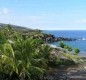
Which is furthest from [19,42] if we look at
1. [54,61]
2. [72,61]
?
[72,61]

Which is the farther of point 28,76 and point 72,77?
point 72,77

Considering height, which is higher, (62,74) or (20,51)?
(20,51)

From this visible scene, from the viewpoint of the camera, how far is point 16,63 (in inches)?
1245

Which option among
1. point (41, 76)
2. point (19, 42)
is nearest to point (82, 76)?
point (41, 76)

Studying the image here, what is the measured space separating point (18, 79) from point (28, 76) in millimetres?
1259

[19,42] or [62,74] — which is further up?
[19,42]

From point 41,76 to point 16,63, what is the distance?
10.1ft

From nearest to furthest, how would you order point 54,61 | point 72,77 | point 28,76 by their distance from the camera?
point 28,76, point 72,77, point 54,61

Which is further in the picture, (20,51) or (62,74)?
(62,74)

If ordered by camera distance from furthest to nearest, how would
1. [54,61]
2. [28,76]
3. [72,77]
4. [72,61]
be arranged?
[72,61] < [54,61] < [72,77] < [28,76]

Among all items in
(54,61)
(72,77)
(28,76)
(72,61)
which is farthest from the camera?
(72,61)

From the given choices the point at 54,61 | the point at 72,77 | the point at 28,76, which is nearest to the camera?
the point at 28,76

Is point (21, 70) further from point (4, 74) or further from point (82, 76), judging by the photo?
point (82, 76)

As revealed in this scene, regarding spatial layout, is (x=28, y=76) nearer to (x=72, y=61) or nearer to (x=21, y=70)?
(x=21, y=70)
